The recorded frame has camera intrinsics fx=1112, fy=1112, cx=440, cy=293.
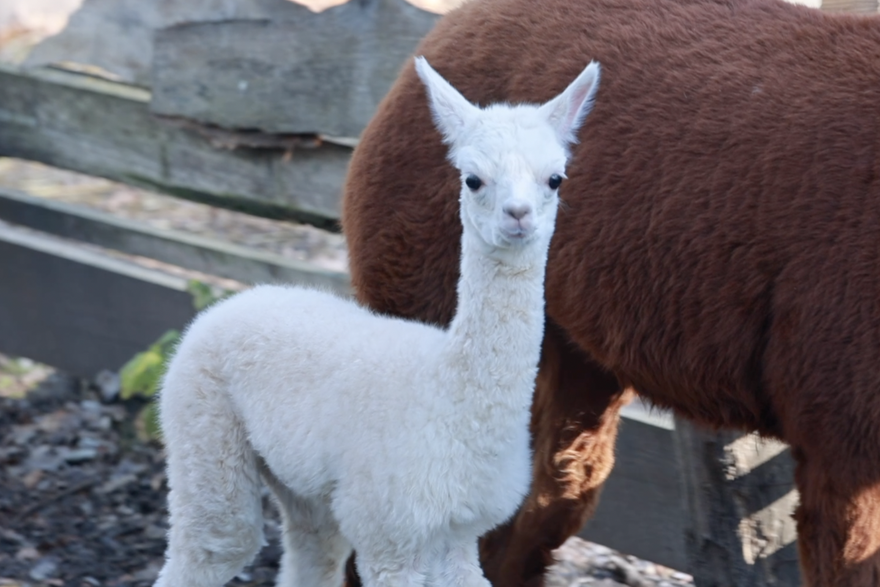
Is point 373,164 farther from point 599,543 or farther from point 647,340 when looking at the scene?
point 599,543

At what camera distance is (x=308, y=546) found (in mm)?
3391

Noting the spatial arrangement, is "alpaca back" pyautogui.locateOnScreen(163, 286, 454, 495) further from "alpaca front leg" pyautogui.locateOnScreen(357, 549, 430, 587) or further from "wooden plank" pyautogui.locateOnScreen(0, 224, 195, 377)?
"wooden plank" pyautogui.locateOnScreen(0, 224, 195, 377)

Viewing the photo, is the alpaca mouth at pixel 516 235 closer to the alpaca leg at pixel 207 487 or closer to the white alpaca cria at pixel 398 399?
the white alpaca cria at pixel 398 399

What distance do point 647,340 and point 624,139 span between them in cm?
61

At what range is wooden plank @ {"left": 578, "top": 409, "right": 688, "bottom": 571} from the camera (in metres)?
4.29

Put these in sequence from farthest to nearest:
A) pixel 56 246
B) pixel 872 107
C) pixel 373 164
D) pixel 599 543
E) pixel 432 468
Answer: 1. pixel 56 246
2. pixel 599 543
3. pixel 373 164
4. pixel 872 107
5. pixel 432 468

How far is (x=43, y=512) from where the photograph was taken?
4574 mm

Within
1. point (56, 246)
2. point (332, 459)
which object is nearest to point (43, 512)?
point (56, 246)

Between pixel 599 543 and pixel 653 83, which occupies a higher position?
pixel 653 83

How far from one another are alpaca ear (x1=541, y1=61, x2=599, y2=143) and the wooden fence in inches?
59.0

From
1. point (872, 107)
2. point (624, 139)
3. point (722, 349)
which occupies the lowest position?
point (722, 349)

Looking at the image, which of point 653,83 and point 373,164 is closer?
point 653,83

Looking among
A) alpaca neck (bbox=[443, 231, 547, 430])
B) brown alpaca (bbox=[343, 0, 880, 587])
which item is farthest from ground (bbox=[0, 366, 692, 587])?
alpaca neck (bbox=[443, 231, 547, 430])

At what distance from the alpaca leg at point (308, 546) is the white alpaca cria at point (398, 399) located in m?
0.20
